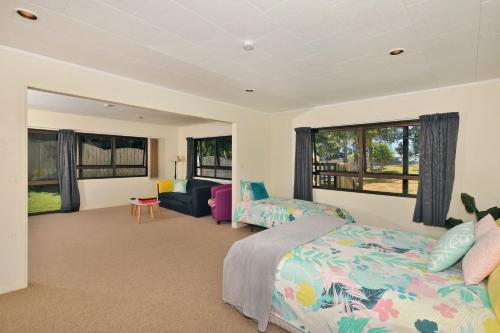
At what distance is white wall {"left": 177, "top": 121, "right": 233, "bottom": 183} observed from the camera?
6.92 metres

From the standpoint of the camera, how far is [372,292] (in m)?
1.58

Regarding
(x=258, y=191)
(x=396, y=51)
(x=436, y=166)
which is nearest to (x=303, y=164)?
(x=258, y=191)

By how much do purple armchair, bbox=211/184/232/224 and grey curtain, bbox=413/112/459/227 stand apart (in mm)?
3451

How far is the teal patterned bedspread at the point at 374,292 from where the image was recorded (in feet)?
4.50

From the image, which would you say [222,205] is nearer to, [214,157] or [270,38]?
[214,157]

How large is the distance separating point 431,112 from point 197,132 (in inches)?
235

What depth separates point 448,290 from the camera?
151cm

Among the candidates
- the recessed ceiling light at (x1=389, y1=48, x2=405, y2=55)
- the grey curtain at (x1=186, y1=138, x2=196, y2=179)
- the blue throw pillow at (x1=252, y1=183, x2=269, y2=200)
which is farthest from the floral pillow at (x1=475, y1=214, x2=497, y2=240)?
the grey curtain at (x1=186, y1=138, x2=196, y2=179)

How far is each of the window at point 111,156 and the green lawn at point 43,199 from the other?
2.41 feet

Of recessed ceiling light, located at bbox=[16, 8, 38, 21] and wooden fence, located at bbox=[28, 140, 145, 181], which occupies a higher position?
recessed ceiling light, located at bbox=[16, 8, 38, 21]

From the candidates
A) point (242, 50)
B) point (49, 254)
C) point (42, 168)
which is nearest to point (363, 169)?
point (242, 50)

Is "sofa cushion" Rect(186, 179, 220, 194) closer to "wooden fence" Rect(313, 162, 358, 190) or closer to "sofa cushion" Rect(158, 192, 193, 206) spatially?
"sofa cushion" Rect(158, 192, 193, 206)

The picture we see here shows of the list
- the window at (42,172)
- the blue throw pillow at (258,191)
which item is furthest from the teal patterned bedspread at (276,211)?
the window at (42,172)

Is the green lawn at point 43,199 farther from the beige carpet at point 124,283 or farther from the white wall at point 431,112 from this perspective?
the white wall at point 431,112
